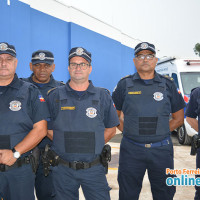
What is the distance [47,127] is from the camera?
2.72m

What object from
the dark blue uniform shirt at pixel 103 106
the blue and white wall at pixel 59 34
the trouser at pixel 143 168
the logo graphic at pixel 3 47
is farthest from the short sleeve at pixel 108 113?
the blue and white wall at pixel 59 34

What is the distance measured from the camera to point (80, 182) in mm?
2447

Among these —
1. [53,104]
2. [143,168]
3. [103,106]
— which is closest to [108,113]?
[103,106]

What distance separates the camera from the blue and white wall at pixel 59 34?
669cm

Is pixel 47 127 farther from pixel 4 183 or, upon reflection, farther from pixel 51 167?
pixel 4 183

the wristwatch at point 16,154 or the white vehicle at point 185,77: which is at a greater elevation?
the white vehicle at point 185,77

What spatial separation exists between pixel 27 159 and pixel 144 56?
182cm

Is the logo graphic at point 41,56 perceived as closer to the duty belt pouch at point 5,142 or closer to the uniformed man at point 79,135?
the uniformed man at point 79,135

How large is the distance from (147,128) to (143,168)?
1.60 ft

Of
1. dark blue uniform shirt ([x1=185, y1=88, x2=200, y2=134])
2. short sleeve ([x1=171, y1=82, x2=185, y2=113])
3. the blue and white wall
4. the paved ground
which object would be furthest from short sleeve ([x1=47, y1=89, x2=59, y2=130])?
the blue and white wall

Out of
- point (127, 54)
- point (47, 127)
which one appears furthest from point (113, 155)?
point (127, 54)

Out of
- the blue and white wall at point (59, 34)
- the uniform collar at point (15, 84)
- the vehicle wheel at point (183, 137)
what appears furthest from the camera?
the vehicle wheel at point (183, 137)

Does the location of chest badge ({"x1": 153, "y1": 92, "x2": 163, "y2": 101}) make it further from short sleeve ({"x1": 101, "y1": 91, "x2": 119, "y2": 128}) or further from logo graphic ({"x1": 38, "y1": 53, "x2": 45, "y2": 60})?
logo graphic ({"x1": 38, "y1": 53, "x2": 45, "y2": 60})

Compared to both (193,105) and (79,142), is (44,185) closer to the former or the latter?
(79,142)
